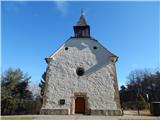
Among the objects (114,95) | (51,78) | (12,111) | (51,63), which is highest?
(51,63)

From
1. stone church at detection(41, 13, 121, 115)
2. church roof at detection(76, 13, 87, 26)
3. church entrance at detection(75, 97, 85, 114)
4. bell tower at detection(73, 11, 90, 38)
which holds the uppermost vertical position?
church roof at detection(76, 13, 87, 26)

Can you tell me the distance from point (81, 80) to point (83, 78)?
0.95ft

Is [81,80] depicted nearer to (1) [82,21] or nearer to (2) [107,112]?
(2) [107,112]

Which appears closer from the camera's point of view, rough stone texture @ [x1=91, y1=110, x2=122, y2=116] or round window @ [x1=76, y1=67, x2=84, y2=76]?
rough stone texture @ [x1=91, y1=110, x2=122, y2=116]

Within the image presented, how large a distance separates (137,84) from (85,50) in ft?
125

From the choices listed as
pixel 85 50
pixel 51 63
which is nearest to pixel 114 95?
pixel 85 50

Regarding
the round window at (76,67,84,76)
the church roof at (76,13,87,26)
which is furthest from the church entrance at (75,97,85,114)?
the church roof at (76,13,87,26)

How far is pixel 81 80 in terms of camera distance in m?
20.5

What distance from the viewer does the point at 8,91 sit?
26.8 m

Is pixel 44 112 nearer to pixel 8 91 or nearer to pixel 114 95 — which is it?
pixel 114 95

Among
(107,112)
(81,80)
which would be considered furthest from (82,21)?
(107,112)

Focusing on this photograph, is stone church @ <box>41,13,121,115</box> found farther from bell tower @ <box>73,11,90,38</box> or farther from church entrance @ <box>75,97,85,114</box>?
bell tower @ <box>73,11,90,38</box>

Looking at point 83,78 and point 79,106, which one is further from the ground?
point 83,78

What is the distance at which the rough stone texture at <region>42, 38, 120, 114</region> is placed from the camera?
778 inches
